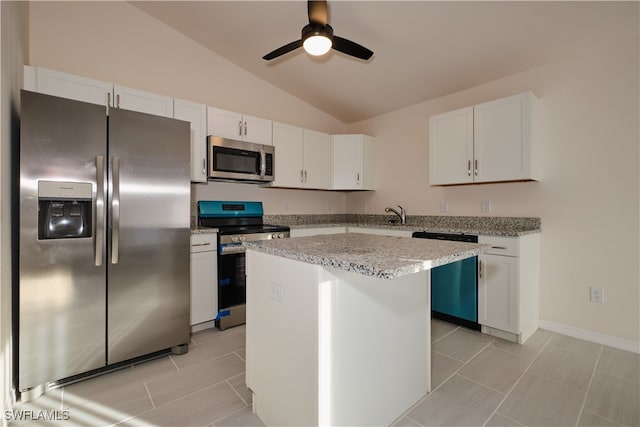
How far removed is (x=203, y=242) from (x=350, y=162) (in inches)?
87.1

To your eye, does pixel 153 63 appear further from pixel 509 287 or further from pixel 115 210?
pixel 509 287

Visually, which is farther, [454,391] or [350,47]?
[350,47]

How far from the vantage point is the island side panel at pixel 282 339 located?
3.96ft

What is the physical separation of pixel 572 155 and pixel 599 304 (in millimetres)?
1247

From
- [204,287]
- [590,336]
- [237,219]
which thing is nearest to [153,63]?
[237,219]

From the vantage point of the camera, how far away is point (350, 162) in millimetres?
3988

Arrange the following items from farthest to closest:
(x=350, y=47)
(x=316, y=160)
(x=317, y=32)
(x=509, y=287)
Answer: (x=316, y=160) < (x=509, y=287) < (x=350, y=47) < (x=317, y=32)

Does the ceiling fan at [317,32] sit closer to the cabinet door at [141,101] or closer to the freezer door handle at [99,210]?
the cabinet door at [141,101]

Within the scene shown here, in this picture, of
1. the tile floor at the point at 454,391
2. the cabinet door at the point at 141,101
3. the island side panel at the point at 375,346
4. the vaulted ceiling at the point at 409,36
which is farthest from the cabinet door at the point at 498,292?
the cabinet door at the point at 141,101

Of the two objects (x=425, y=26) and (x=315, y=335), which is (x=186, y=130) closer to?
(x=315, y=335)

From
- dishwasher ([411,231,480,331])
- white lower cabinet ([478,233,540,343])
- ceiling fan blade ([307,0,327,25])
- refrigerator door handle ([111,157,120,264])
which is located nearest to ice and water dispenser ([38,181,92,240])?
refrigerator door handle ([111,157,120,264])

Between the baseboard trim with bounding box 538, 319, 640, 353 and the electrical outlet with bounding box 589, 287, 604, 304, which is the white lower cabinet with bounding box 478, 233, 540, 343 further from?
the electrical outlet with bounding box 589, 287, 604, 304

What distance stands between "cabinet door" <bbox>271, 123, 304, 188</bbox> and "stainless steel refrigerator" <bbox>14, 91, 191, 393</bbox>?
1.33 metres

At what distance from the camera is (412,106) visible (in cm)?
369
